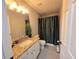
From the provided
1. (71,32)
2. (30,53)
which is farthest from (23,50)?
(71,32)

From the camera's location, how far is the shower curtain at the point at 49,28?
6.22 m

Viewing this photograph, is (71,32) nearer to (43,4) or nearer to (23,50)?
(23,50)

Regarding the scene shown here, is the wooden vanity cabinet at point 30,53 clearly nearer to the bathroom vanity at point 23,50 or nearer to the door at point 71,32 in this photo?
the bathroom vanity at point 23,50

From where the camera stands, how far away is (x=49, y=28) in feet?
21.6

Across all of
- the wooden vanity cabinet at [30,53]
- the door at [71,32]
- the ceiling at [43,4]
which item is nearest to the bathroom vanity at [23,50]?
the wooden vanity cabinet at [30,53]

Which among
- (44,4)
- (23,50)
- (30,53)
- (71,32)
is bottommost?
(30,53)

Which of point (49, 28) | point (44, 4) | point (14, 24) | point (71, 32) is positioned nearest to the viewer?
point (71, 32)

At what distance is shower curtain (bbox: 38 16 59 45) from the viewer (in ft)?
20.4

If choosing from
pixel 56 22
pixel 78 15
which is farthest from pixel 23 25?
pixel 78 15

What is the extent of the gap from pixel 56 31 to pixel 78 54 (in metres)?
5.29

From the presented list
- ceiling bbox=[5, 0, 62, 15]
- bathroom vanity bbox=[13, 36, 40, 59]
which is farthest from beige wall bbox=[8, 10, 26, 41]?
ceiling bbox=[5, 0, 62, 15]

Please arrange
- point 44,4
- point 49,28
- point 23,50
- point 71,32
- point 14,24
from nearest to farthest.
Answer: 1. point 71,32
2. point 23,50
3. point 14,24
4. point 44,4
5. point 49,28

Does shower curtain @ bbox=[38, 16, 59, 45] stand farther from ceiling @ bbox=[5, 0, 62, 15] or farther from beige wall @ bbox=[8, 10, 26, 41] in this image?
beige wall @ bbox=[8, 10, 26, 41]

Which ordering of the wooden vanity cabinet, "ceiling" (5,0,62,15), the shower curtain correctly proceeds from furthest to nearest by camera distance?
the shower curtain, "ceiling" (5,0,62,15), the wooden vanity cabinet
